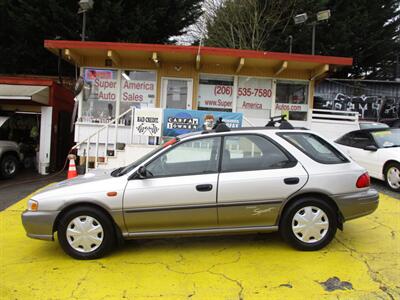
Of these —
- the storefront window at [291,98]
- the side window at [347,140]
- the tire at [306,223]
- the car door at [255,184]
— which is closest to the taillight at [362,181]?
the tire at [306,223]

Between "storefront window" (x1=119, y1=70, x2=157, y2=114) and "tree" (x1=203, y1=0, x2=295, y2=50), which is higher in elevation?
"tree" (x1=203, y1=0, x2=295, y2=50)

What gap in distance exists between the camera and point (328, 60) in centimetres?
1057

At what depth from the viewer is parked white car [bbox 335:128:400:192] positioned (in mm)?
8391

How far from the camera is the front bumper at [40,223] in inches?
180

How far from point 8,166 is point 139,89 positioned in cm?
444

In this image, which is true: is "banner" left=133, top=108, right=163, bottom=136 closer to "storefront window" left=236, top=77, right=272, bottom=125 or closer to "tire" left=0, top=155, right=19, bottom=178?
"storefront window" left=236, top=77, right=272, bottom=125

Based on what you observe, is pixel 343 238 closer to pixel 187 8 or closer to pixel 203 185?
pixel 203 185

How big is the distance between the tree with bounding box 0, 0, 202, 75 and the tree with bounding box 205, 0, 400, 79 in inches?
97.2

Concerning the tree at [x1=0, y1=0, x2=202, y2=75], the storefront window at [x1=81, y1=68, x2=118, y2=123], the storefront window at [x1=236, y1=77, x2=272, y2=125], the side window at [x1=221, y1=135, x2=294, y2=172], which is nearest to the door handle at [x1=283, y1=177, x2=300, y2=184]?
the side window at [x1=221, y1=135, x2=294, y2=172]

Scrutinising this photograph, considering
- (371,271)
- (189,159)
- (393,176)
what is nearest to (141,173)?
(189,159)

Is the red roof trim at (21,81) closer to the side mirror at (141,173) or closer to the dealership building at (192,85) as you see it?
the dealership building at (192,85)

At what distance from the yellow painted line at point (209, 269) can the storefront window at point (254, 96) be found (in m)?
6.87

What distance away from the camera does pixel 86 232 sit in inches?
180

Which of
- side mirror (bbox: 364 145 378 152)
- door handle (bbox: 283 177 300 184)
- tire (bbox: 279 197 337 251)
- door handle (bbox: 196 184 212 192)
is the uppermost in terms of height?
side mirror (bbox: 364 145 378 152)
